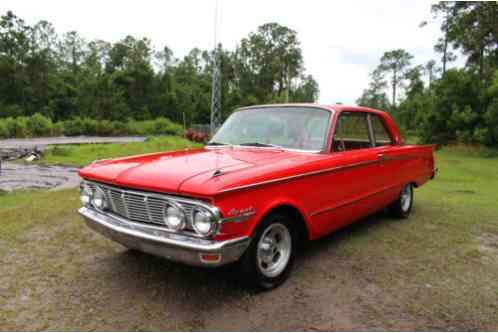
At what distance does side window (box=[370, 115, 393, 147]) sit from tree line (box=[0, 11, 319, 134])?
3415 centimetres

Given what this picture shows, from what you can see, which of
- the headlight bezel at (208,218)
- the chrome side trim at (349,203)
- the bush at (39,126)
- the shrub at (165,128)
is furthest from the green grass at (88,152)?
the shrub at (165,128)

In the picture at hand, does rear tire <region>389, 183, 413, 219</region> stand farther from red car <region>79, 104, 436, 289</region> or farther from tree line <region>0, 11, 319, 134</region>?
tree line <region>0, 11, 319, 134</region>

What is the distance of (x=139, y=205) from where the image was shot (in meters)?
2.95

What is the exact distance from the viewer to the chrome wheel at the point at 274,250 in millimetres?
3129

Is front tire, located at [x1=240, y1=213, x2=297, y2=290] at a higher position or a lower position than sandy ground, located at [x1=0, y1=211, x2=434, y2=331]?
higher

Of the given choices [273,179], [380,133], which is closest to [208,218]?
[273,179]

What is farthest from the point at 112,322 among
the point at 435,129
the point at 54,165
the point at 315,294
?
the point at 435,129

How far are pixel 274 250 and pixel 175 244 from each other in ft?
3.36

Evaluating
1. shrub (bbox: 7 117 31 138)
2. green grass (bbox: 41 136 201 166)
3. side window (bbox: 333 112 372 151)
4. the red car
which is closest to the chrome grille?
the red car

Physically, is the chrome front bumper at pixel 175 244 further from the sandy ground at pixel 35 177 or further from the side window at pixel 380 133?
the sandy ground at pixel 35 177

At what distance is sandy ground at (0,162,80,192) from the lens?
8297 mm

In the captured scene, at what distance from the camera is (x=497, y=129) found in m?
18.0

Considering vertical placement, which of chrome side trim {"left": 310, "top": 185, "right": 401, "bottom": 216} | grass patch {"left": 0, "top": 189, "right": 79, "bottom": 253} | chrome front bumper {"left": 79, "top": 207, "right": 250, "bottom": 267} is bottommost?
grass patch {"left": 0, "top": 189, "right": 79, "bottom": 253}

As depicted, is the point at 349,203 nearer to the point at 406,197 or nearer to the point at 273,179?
the point at 273,179
